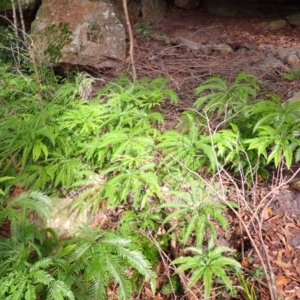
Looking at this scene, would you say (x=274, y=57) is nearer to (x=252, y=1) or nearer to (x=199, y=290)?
(x=252, y=1)

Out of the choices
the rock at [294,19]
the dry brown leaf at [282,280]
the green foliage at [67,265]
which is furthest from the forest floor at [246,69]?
the green foliage at [67,265]

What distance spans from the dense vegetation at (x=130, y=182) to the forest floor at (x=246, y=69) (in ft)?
0.64

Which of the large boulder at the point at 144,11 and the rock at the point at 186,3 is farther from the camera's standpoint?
the rock at the point at 186,3

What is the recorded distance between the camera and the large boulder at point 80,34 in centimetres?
545

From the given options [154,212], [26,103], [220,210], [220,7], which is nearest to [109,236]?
[154,212]

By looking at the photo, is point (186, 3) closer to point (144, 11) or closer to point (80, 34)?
point (144, 11)

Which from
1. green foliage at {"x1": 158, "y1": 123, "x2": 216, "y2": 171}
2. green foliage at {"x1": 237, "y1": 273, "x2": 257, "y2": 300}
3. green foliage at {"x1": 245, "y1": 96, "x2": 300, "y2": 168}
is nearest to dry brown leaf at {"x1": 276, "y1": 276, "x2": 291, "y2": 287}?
green foliage at {"x1": 237, "y1": 273, "x2": 257, "y2": 300}

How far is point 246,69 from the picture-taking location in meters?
4.89

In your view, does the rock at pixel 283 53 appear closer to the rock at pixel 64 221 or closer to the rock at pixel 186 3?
the rock at pixel 186 3

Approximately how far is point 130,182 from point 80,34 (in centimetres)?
355

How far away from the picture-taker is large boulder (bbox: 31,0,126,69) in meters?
5.45

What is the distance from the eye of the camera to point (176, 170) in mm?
3039

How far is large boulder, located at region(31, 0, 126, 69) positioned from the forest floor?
1.74 ft

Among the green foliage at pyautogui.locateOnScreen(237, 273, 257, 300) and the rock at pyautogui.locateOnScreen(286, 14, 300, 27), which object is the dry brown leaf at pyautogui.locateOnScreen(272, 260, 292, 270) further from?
the rock at pyautogui.locateOnScreen(286, 14, 300, 27)
